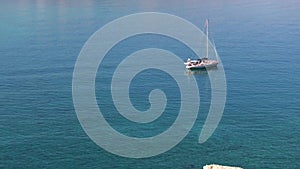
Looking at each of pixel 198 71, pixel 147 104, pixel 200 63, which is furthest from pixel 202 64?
pixel 147 104

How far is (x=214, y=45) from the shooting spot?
531ft

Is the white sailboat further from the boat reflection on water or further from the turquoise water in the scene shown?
the turquoise water

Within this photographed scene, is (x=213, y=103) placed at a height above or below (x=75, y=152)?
above

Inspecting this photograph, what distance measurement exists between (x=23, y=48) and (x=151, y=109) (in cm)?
6458

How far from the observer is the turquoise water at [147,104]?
294 feet

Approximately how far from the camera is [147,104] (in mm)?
113688

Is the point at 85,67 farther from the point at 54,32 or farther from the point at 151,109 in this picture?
the point at 54,32

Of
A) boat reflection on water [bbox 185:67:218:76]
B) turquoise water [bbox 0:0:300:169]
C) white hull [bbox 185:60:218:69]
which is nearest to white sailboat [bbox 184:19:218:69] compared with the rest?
white hull [bbox 185:60:218:69]

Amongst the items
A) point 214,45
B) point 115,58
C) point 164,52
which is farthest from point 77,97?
point 214,45

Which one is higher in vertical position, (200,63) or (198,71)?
(200,63)

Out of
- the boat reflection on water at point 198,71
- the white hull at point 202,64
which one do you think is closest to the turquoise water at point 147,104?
the boat reflection on water at point 198,71

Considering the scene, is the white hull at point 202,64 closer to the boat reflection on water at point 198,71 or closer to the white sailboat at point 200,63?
the white sailboat at point 200,63

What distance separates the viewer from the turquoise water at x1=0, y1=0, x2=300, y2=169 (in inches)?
3529

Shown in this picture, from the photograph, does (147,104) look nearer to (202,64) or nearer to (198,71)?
(198,71)
